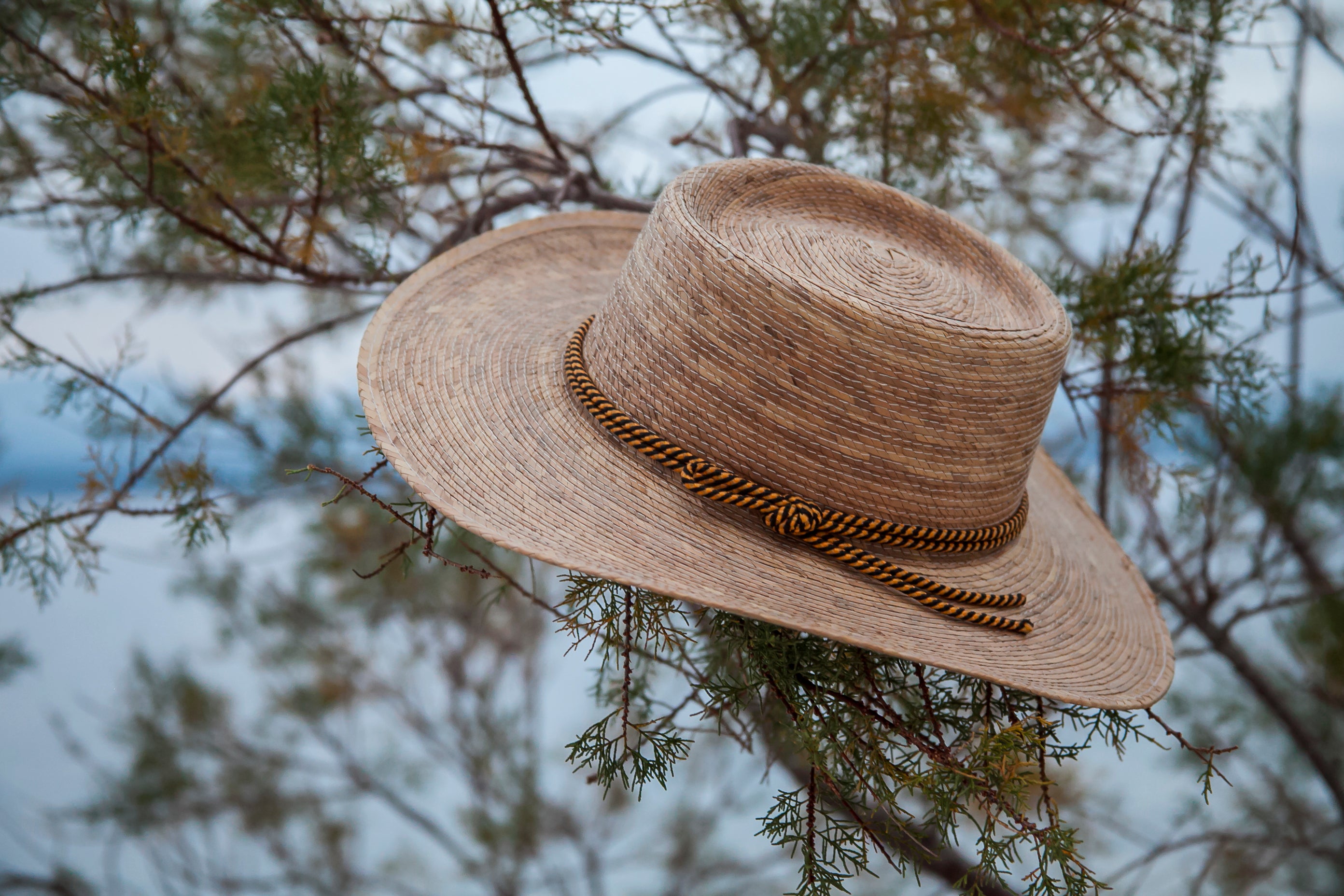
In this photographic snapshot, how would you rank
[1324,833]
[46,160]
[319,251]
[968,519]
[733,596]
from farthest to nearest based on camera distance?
[1324,833] → [46,160] → [319,251] → [968,519] → [733,596]

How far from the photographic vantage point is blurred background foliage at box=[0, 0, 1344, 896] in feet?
2.56

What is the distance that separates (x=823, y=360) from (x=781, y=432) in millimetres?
59

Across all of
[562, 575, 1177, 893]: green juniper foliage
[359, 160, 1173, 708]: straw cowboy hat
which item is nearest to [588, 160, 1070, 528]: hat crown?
[359, 160, 1173, 708]: straw cowboy hat

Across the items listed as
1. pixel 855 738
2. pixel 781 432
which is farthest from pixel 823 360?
pixel 855 738

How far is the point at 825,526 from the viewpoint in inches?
25.6

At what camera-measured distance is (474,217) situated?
995mm

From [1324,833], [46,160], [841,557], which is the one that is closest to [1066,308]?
[841,557]

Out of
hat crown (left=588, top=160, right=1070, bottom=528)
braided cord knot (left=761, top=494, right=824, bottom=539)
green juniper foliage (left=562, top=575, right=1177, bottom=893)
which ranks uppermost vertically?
hat crown (left=588, top=160, right=1070, bottom=528)

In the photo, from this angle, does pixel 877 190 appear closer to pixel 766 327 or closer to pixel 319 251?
pixel 766 327

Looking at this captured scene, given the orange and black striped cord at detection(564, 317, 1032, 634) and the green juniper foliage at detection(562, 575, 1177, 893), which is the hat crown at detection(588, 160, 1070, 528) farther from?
the green juniper foliage at detection(562, 575, 1177, 893)

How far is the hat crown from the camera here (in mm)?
619

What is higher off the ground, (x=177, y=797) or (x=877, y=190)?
(x=877, y=190)

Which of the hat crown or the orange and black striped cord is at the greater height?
the hat crown

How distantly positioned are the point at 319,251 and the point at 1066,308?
0.82 metres
